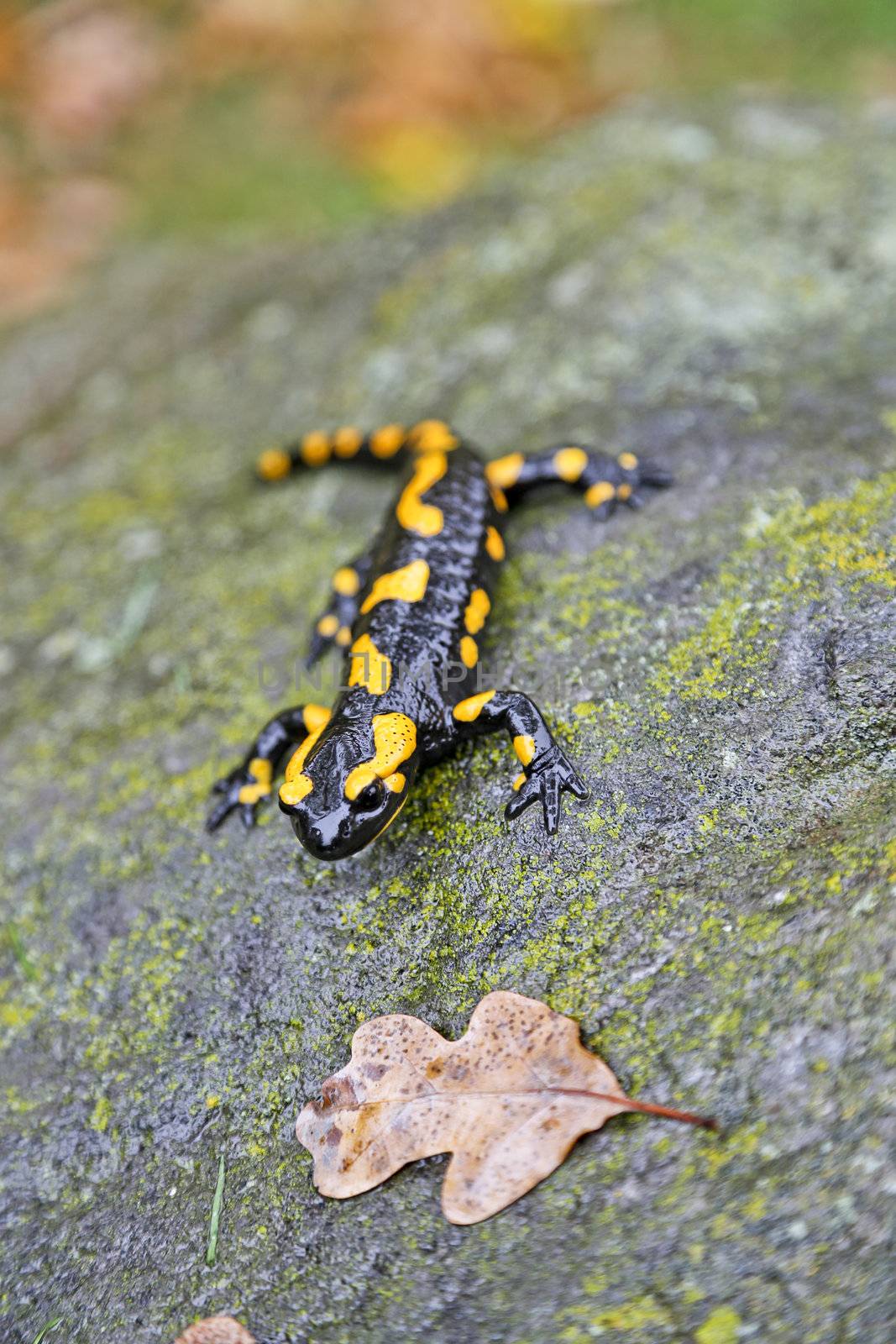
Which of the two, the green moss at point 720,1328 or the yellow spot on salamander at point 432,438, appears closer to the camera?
the green moss at point 720,1328

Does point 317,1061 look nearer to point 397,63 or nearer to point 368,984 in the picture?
point 368,984

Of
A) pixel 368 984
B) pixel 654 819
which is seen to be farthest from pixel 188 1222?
pixel 654 819

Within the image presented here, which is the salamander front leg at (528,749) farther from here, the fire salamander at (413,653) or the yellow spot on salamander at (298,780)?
the yellow spot on salamander at (298,780)

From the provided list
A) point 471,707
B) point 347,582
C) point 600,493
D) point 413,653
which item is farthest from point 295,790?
point 600,493

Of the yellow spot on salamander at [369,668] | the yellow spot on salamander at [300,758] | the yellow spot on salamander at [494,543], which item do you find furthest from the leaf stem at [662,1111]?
the yellow spot on salamander at [494,543]

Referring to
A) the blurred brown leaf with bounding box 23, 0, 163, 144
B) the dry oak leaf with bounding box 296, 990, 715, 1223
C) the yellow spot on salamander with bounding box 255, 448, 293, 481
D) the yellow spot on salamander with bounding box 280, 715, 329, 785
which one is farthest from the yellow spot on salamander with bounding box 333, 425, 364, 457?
the blurred brown leaf with bounding box 23, 0, 163, 144

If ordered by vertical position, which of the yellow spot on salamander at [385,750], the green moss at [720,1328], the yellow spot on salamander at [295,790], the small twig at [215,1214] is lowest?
the small twig at [215,1214]
